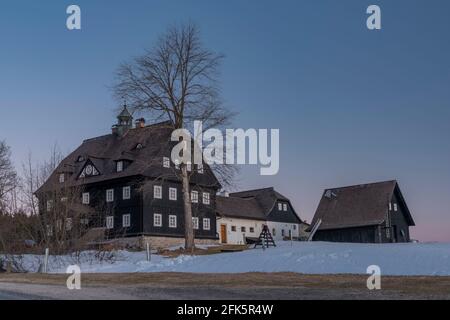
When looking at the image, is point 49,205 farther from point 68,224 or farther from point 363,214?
point 363,214

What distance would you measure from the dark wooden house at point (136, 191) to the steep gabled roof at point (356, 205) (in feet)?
37.6

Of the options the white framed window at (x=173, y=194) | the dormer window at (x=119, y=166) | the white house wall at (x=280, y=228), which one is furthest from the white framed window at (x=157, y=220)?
the white house wall at (x=280, y=228)

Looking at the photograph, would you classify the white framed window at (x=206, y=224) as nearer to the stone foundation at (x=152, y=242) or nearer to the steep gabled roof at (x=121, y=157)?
the steep gabled roof at (x=121, y=157)

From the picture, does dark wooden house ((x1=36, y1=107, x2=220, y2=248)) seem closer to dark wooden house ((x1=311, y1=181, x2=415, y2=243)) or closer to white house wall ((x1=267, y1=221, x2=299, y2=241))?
dark wooden house ((x1=311, y1=181, x2=415, y2=243))

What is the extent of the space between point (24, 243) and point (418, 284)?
75.2 ft

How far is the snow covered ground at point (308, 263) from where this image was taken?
22.6m

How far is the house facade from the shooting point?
224 ft

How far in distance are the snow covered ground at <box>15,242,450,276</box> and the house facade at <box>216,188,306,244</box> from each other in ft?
117

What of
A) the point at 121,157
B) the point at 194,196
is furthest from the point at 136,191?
the point at 194,196

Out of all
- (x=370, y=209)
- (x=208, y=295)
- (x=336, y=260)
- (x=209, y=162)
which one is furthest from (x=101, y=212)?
(x=208, y=295)

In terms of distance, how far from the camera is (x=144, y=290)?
1602 cm

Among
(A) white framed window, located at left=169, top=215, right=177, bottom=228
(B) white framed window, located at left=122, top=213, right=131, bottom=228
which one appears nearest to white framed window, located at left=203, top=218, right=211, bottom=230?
(A) white framed window, located at left=169, top=215, right=177, bottom=228
